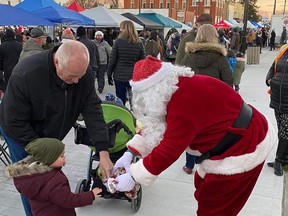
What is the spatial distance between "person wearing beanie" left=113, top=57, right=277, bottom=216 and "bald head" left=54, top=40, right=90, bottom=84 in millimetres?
388

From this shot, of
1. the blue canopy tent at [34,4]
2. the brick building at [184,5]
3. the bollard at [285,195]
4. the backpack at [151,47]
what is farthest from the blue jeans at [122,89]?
the brick building at [184,5]

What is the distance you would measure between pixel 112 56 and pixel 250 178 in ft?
14.3

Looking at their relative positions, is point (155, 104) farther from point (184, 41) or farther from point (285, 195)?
point (184, 41)

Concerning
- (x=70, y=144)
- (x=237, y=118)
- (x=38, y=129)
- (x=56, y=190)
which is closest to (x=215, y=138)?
(x=237, y=118)

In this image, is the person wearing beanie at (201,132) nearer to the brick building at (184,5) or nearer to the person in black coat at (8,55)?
the person in black coat at (8,55)

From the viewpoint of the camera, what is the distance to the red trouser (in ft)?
6.60

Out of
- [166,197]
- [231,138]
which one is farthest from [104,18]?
[231,138]

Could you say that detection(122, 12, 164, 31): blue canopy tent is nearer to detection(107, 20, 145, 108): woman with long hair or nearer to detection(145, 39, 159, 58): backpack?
detection(145, 39, 159, 58): backpack

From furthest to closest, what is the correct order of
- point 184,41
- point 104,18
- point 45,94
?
point 104,18 → point 184,41 → point 45,94

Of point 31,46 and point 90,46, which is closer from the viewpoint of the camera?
point 31,46

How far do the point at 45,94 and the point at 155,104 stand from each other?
879 mm

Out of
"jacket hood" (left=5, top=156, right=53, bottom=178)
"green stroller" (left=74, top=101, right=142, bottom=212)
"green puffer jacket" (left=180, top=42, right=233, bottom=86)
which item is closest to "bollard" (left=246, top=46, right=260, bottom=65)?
"green puffer jacket" (left=180, top=42, right=233, bottom=86)

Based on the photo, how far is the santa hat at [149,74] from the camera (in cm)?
186

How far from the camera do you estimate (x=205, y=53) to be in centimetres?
403
